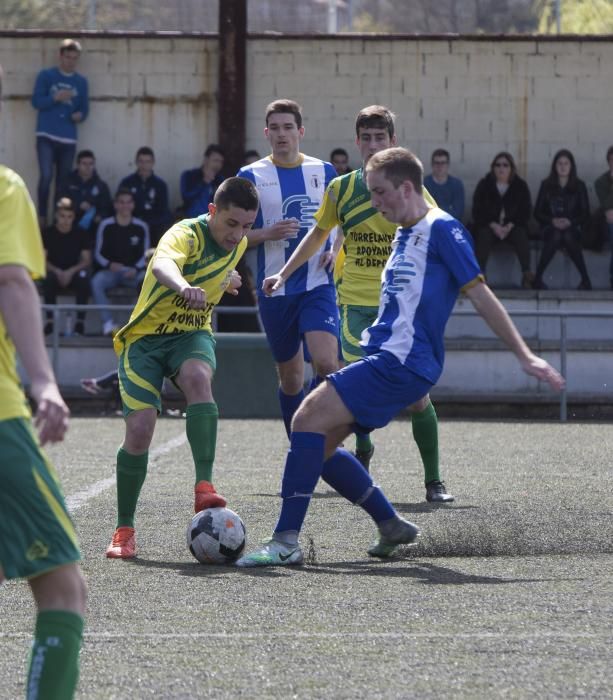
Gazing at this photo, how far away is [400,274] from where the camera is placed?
19.8ft

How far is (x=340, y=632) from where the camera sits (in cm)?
478

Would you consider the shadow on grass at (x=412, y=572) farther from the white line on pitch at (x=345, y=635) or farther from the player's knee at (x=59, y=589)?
the player's knee at (x=59, y=589)

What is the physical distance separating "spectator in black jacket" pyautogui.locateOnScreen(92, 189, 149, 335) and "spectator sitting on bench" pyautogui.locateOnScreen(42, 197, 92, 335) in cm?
14

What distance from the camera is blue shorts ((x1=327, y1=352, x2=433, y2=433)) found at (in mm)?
5953

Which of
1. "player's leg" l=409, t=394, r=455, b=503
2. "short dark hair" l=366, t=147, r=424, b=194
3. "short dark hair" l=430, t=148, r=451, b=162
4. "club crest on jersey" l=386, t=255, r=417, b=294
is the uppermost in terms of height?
"short dark hair" l=366, t=147, r=424, b=194

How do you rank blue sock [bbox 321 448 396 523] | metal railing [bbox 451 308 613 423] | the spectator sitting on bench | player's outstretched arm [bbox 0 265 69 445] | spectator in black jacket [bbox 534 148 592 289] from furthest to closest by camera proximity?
spectator in black jacket [bbox 534 148 592 289]
the spectator sitting on bench
metal railing [bbox 451 308 613 423]
blue sock [bbox 321 448 396 523]
player's outstretched arm [bbox 0 265 69 445]

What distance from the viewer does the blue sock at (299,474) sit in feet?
19.9

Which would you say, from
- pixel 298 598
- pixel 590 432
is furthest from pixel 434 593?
pixel 590 432

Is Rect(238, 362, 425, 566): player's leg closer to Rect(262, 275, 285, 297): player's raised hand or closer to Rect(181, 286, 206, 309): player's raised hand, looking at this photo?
Rect(181, 286, 206, 309): player's raised hand

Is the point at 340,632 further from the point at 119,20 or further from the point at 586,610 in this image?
the point at 119,20

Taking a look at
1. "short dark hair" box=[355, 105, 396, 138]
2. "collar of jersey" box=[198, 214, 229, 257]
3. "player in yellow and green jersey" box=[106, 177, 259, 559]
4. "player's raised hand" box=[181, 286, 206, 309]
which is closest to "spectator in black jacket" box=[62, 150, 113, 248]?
"short dark hair" box=[355, 105, 396, 138]

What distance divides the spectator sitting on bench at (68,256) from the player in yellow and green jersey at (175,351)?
9.87 meters

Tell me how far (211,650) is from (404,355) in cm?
178

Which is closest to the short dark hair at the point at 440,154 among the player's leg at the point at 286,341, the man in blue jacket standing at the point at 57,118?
the man in blue jacket standing at the point at 57,118
